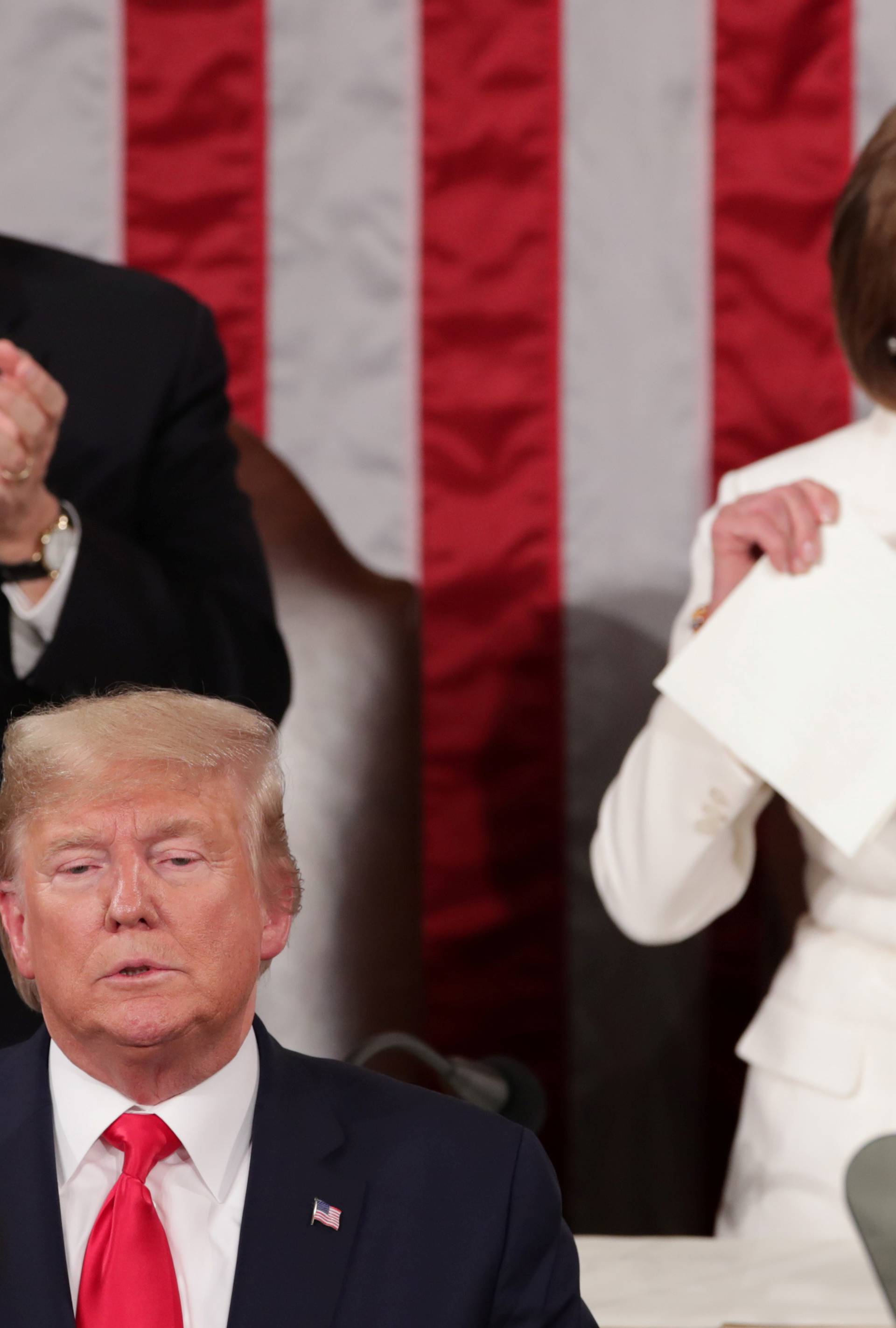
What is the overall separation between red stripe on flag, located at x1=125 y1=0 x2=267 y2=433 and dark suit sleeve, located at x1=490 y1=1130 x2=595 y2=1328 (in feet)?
4.74

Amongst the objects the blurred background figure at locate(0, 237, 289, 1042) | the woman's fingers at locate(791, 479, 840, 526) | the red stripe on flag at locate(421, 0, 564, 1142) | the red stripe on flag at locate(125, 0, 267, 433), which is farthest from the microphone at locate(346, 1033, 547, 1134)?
the red stripe on flag at locate(125, 0, 267, 433)

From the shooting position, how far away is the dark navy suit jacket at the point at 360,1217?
72cm

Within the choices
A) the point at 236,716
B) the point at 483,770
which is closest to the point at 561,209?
the point at 483,770

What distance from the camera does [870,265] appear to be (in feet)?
4.66

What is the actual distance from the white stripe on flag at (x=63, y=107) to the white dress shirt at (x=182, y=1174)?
1.53m

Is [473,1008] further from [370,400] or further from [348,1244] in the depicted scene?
[348,1244]

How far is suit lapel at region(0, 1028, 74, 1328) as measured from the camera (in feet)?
2.29

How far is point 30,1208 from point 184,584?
563 millimetres

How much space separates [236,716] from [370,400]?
1.34 metres

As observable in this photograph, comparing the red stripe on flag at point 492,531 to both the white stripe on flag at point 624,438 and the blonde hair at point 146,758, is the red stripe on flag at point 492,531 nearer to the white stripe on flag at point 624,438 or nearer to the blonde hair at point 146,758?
the white stripe on flag at point 624,438

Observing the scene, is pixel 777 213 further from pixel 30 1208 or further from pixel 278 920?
pixel 30 1208

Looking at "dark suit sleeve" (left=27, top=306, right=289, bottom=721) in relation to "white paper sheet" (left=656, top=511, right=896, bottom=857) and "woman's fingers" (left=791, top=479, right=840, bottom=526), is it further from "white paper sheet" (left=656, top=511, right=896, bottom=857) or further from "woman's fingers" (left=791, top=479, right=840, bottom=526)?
"woman's fingers" (left=791, top=479, right=840, bottom=526)

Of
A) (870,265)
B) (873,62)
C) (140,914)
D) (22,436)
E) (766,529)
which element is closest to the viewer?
(140,914)

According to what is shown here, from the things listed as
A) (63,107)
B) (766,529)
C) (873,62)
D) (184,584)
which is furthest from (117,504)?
(873,62)
